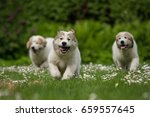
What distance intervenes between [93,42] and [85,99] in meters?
11.3

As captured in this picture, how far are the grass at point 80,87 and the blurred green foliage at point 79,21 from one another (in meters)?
7.50

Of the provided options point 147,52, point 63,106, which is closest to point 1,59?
point 147,52

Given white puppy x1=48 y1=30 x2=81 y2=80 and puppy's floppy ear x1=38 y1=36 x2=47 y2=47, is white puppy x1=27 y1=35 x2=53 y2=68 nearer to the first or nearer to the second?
puppy's floppy ear x1=38 y1=36 x2=47 y2=47

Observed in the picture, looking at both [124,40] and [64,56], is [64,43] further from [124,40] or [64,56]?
[124,40]

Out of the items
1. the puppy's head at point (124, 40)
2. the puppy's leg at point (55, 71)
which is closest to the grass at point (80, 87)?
the puppy's leg at point (55, 71)

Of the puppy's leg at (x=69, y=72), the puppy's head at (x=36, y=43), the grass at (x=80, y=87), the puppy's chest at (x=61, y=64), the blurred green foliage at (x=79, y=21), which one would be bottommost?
the grass at (x=80, y=87)

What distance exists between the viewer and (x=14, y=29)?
21.6 m

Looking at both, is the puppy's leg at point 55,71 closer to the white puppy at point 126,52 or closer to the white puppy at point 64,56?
the white puppy at point 64,56

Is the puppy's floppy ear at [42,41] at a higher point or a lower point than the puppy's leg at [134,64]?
higher

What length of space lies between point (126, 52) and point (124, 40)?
0.55 meters

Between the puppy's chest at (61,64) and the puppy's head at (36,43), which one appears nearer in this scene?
the puppy's chest at (61,64)

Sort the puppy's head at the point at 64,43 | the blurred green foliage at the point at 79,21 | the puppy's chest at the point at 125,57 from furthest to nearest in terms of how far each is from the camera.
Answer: the blurred green foliage at the point at 79,21 → the puppy's chest at the point at 125,57 → the puppy's head at the point at 64,43

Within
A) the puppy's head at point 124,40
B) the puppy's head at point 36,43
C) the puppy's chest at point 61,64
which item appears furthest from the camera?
the puppy's head at point 36,43

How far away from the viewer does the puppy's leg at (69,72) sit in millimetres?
12273
